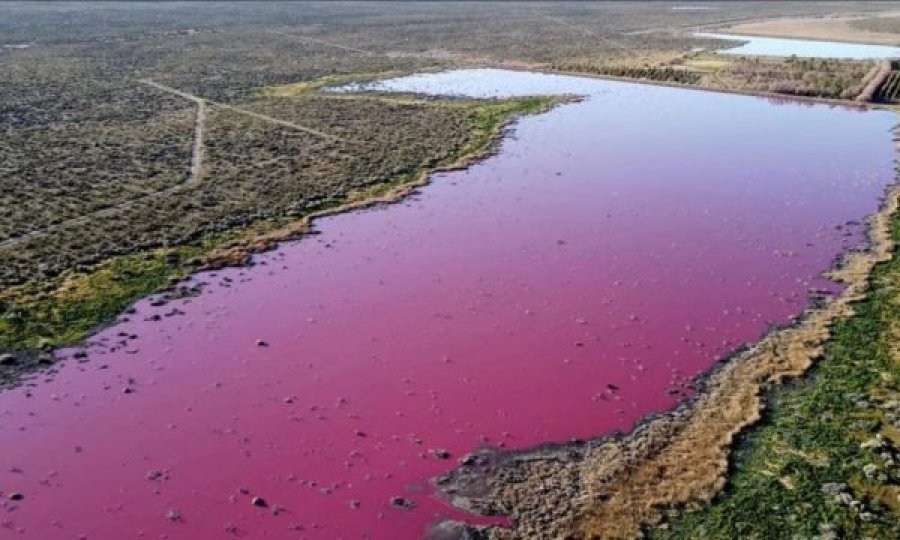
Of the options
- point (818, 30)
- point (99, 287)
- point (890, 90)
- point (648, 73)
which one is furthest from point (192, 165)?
point (818, 30)

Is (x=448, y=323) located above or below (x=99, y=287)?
below

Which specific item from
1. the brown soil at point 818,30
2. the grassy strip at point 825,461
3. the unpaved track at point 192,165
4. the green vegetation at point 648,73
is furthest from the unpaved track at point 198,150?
the brown soil at point 818,30

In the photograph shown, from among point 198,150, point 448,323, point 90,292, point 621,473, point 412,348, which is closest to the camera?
point 621,473

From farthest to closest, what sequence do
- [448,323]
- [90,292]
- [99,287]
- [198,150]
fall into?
[198,150] < [99,287] < [90,292] < [448,323]

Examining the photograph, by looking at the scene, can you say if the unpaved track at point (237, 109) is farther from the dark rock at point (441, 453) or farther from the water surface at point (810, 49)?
the water surface at point (810, 49)

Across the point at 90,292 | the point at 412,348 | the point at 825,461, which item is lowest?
the point at 825,461

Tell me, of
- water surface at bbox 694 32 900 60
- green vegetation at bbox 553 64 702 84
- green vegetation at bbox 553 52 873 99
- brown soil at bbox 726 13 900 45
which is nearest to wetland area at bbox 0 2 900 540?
green vegetation at bbox 553 52 873 99

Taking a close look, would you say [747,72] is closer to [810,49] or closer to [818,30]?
[810,49]

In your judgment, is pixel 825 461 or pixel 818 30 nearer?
pixel 825 461
